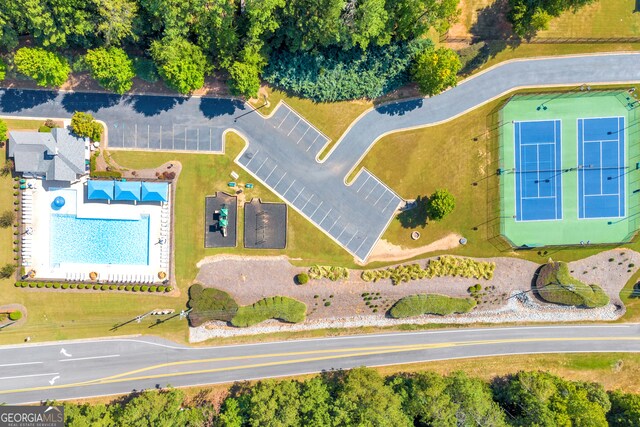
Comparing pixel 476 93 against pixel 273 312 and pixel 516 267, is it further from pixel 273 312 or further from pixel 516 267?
pixel 273 312

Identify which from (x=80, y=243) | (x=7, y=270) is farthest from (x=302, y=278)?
(x=7, y=270)

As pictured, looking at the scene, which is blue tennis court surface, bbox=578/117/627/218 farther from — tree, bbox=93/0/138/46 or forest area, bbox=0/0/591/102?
tree, bbox=93/0/138/46

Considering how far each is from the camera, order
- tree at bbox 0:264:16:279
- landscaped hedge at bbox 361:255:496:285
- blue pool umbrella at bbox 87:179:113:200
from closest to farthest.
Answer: blue pool umbrella at bbox 87:179:113:200
tree at bbox 0:264:16:279
landscaped hedge at bbox 361:255:496:285

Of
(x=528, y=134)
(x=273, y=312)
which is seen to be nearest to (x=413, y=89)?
(x=528, y=134)

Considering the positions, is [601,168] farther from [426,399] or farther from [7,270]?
[7,270]

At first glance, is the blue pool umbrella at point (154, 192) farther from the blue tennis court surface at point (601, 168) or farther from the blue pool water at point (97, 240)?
the blue tennis court surface at point (601, 168)

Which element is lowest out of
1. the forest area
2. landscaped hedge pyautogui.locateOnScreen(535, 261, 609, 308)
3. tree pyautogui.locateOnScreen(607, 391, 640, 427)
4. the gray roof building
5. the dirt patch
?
tree pyautogui.locateOnScreen(607, 391, 640, 427)

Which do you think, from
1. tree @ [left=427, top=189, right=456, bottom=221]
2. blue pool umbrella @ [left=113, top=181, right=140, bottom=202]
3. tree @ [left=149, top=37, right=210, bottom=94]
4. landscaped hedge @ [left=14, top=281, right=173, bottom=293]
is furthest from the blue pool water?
tree @ [left=427, top=189, right=456, bottom=221]
